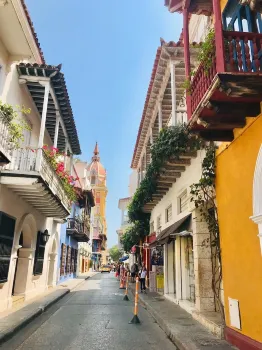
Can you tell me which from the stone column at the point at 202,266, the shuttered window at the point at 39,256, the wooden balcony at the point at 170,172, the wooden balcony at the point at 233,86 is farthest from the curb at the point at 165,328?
the shuttered window at the point at 39,256

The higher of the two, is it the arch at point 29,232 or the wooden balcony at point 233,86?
the wooden balcony at point 233,86

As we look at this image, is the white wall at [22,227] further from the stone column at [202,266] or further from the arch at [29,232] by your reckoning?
the stone column at [202,266]

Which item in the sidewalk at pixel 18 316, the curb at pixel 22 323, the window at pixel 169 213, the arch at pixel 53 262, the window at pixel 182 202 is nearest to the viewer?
the curb at pixel 22 323

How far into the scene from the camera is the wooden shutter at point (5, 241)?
8.92m

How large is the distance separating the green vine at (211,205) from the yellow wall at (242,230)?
0.49m

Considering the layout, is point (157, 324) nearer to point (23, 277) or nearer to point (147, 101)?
point (23, 277)

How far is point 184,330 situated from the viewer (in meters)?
6.95

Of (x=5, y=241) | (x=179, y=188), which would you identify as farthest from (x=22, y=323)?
(x=179, y=188)

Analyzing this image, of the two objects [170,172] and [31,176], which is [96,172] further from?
[31,176]

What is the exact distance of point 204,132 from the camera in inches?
253

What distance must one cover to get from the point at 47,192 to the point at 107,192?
212 ft

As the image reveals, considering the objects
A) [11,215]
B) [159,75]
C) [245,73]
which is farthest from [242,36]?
[11,215]

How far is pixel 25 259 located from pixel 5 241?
329 cm

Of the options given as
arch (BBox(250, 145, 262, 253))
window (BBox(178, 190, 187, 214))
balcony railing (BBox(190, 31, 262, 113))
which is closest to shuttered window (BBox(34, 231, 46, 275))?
window (BBox(178, 190, 187, 214))
